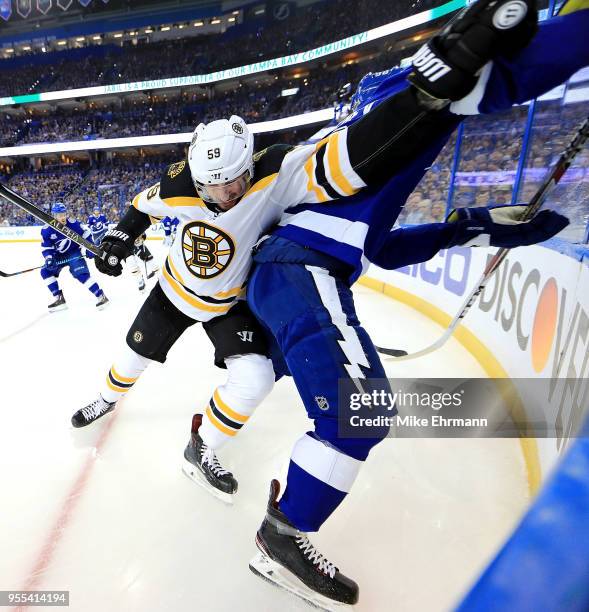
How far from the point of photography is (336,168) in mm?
963

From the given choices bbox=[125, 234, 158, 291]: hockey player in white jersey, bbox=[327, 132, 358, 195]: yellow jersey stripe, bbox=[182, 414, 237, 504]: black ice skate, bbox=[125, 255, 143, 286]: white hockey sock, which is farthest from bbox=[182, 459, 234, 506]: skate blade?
bbox=[125, 255, 143, 286]: white hockey sock

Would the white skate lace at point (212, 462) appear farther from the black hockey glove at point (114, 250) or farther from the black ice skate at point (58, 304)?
the black ice skate at point (58, 304)

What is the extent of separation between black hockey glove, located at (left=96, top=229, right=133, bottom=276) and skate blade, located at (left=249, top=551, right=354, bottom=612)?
113 centimetres

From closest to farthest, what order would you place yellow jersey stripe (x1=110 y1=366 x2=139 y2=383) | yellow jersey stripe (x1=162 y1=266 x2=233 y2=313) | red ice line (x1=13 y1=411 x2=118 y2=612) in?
red ice line (x1=13 y1=411 x2=118 y2=612), yellow jersey stripe (x1=162 y1=266 x2=233 y2=313), yellow jersey stripe (x1=110 y1=366 x2=139 y2=383)

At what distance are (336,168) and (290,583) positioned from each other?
3.48 feet

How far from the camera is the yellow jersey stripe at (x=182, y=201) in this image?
1255mm

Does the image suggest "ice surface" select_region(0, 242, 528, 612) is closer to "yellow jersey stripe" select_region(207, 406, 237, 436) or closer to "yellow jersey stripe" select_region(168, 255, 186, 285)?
"yellow jersey stripe" select_region(207, 406, 237, 436)

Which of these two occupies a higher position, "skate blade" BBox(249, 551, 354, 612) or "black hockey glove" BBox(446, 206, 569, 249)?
"black hockey glove" BBox(446, 206, 569, 249)

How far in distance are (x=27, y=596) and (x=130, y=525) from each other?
29 cm

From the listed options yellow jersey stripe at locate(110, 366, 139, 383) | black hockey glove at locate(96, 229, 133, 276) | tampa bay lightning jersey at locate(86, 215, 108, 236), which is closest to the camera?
black hockey glove at locate(96, 229, 133, 276)

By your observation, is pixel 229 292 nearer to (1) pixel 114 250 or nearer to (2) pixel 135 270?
(1) pixel 114 250

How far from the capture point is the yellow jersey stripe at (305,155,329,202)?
1021mm

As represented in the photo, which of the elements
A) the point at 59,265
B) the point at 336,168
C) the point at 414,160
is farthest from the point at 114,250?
the point at 59,265

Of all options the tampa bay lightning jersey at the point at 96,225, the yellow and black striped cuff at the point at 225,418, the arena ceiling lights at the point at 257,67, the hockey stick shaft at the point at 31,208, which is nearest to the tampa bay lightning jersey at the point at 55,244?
the hockey stick shaft at the point at 31,208
